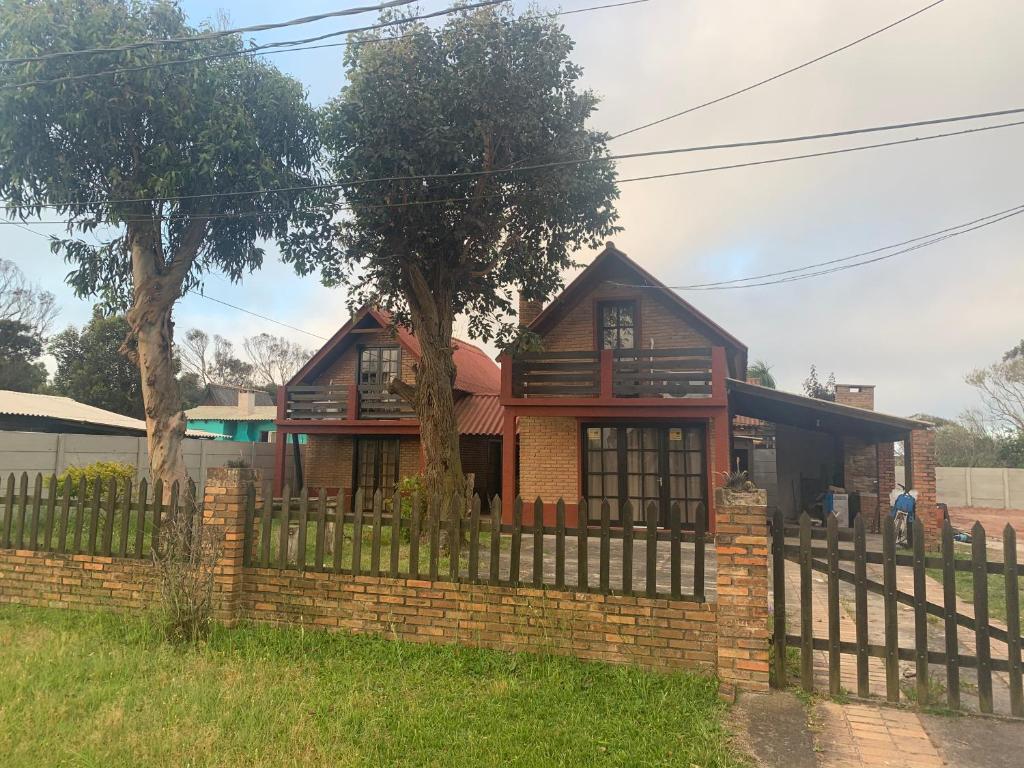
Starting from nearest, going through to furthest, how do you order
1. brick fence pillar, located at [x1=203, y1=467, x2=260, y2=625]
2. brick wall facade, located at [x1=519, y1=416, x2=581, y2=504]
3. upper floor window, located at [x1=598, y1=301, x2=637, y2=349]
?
brick fence pillar, located at [x1=203, y1=467, x2=260, y2=625] < brick wall facade, located at [x1=519, y1=416, x2=581, y2=504] < upper floor window, located at [x1=598, y1=301, x2=637, y2=349]

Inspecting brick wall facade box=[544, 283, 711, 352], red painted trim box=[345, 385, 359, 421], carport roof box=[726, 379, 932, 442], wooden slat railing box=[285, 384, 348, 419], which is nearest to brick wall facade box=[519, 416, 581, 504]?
brick wall facade box=[544, 283, 711, 352]

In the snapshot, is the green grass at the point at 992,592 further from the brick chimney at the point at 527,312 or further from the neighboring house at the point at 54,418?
the neighboring house at the point at 54,418

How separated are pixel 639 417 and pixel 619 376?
1.02m

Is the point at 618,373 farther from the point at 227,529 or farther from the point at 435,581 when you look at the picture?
the point at 227,529

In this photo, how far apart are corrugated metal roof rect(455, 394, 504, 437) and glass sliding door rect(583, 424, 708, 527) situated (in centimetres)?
419

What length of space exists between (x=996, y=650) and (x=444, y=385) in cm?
846

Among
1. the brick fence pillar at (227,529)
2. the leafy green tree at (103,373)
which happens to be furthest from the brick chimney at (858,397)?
the leafy green tree at (103,373)

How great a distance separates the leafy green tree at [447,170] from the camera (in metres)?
11.2

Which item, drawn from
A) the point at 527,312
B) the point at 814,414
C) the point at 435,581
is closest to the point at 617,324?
the point at 527,312

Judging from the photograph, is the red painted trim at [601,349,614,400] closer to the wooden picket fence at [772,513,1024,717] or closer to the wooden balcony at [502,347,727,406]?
the wooden balcony at [502,347,727,406]

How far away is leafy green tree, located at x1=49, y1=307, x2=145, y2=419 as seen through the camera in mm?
30031

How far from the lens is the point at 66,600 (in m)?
6.21

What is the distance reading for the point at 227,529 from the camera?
559 cm

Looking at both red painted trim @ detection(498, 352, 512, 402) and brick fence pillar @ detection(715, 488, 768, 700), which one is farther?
red painted trim @ detection(498, 352, 512, 402)
